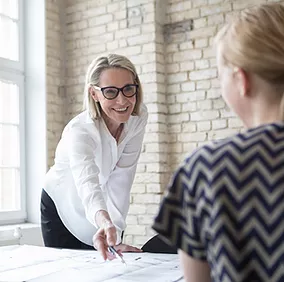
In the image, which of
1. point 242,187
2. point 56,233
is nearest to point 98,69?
point 56,233

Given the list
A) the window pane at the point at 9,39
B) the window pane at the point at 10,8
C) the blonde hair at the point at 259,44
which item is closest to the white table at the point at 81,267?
the blonde hair at the point at 259,44

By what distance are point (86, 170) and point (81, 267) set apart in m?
0.43

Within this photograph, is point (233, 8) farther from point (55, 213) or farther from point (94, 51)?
point (55, 213)

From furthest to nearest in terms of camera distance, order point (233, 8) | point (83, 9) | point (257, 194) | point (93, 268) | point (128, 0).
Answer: point (83, 9) < point (128, 0) < point (233, 8) < point (93, 268) < point (257, 194)

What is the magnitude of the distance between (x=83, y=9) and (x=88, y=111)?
224cm

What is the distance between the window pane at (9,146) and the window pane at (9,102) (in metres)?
0.07

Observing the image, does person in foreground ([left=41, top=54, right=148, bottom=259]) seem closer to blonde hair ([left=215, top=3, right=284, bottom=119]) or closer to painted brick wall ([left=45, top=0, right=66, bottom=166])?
blonde hair ([left=215, top=3, right=284, bottom=119])

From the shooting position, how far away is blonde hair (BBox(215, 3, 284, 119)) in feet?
2.48

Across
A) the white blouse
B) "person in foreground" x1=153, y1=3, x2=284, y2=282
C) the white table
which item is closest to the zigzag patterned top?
"person in foreground" x1=153, y1=3, x2=284, y2=282

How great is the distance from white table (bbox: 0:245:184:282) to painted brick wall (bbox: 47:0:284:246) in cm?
169

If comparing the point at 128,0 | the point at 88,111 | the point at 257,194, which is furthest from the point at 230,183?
the point at 128,0

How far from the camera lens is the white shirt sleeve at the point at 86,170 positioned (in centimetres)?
194

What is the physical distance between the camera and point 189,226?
758 mm

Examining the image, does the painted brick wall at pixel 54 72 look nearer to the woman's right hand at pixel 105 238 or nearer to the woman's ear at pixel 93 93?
the woman's ear at pixel 93 93
